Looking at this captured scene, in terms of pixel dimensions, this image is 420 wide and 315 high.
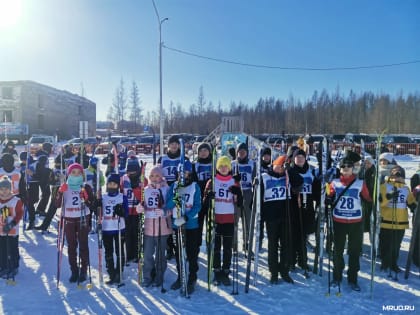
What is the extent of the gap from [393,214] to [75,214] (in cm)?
504

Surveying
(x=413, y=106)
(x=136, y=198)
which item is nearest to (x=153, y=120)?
(x=413, y=106)

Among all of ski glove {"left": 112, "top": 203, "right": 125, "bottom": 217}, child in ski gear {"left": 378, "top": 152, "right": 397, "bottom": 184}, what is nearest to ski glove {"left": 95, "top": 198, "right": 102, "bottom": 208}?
ski glove {"left": 112, "top": 203, "right": 125, "bottom": 217}

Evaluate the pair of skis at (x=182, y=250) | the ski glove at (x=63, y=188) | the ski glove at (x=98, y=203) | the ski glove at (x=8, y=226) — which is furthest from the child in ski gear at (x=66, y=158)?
the pair of skis at (x=182, y=250)

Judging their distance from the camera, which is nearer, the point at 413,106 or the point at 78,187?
the point at 78,187

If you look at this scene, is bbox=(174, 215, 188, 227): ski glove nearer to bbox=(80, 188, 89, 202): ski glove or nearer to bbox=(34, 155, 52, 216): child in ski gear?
bbox=(80, 188, 89, 202): ski glove

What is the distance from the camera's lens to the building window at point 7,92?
4669cm

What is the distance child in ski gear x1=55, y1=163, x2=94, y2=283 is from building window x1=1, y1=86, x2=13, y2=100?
50.6 meters

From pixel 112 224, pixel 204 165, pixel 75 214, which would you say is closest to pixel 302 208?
pixel 204 165

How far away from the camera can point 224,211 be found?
15.9 feet

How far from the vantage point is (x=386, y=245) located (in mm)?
5266

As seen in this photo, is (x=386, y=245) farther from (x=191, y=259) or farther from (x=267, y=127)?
(x=267, y=127)

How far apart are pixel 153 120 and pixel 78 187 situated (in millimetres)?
66336

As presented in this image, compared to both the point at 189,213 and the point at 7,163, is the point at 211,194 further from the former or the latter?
the point at 7,163

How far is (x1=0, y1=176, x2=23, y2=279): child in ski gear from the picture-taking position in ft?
15.8
